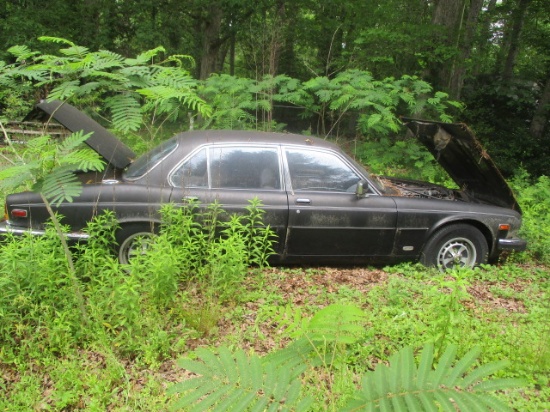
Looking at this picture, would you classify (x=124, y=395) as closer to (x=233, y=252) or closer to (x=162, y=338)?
(x=162, y=338)

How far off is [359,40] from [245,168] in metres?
7.15

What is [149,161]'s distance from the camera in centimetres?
452

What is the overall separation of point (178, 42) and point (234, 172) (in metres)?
15.4

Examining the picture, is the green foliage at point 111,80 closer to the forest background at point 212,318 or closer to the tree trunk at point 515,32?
the forest background at point 212,318

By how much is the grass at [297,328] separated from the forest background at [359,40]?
240 inches

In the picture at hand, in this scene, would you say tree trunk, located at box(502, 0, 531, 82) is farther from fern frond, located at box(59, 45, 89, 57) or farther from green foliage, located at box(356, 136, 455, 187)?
fern frond, located at box(59, 45, 89, 57)

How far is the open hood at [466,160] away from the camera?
5.06m

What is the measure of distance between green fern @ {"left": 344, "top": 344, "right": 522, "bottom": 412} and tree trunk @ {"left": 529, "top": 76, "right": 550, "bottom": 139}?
14493 millimetres

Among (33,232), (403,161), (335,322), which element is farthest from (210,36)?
(335,322)

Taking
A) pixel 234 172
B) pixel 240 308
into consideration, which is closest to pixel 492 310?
pixel 240 308

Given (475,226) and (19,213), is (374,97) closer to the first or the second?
(475,226)

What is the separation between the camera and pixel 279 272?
15.7ft

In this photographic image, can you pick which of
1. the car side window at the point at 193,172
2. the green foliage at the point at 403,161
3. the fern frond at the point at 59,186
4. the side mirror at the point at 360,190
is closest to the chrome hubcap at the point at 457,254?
the side mirror at the point at 360,190

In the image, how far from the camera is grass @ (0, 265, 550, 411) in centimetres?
290
